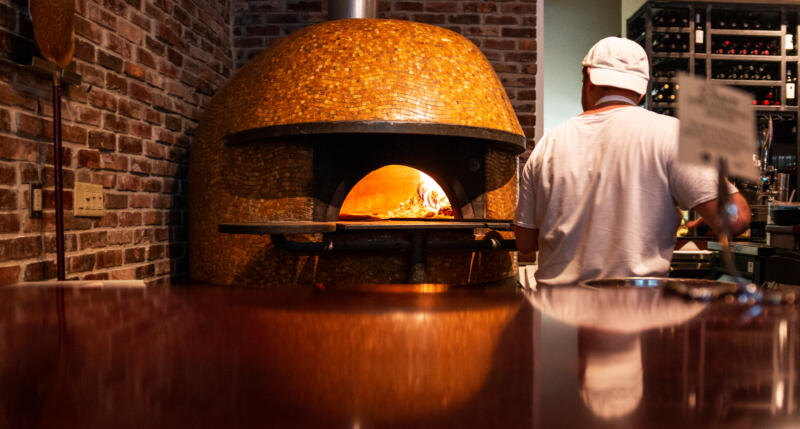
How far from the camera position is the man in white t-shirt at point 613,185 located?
1.51 m

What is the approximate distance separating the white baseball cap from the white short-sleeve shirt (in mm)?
87

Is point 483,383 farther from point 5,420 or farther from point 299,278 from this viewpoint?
point 299,278

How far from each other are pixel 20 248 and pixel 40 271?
12 cm

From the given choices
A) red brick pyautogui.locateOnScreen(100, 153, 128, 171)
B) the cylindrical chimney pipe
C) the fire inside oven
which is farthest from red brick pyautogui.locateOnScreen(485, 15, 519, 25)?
red brick pyautogui.locateOnScreen(100, 153, 128, 171)

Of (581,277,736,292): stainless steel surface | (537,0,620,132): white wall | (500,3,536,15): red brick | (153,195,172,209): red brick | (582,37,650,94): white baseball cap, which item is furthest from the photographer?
(537,0,620,132): white wall

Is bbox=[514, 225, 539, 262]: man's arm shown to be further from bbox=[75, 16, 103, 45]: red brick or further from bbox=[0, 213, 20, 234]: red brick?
bbox=[75, 16, 103, 45]: red brick

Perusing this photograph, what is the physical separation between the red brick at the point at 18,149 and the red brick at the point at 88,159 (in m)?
0.26

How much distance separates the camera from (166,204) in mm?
2922

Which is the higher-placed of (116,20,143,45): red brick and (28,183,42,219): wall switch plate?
(116,20,143,45): red brick

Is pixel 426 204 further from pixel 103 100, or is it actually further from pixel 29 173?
pixel 29 173

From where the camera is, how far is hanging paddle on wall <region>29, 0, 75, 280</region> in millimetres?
1849

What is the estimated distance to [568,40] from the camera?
7516mm

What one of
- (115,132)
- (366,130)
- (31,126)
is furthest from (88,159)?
(366,130)

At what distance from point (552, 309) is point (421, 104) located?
1.78m
